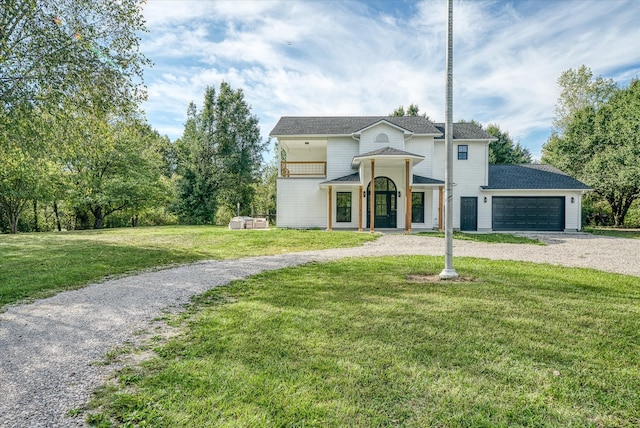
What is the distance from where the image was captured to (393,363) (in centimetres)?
318

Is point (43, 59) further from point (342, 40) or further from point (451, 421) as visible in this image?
point (451, 421)

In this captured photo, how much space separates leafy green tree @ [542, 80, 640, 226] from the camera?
21.7 metres

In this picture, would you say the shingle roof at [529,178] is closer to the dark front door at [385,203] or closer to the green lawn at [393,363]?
the dark front door at [385,203]

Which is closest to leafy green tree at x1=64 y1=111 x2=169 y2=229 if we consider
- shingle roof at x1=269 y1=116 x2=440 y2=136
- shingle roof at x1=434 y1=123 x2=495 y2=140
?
shingle roof at x1=269 y1=116 x2=440 y2=136

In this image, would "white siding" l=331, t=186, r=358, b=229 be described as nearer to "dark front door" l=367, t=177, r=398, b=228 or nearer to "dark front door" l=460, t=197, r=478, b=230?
"dark front door" l=367, t=177, r=398, b=228

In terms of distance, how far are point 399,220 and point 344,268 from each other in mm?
12436

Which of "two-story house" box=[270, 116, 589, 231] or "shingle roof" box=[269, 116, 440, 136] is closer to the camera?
"two-story house" box=[270, 116, 589, 231]

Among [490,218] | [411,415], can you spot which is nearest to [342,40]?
[411,415]

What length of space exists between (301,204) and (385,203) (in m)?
4.98

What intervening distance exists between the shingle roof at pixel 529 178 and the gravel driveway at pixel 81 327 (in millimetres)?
10993

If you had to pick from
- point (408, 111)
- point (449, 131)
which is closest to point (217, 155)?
point (408, 111)

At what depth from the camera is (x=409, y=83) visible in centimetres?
1459

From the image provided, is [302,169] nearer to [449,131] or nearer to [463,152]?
[463,152]

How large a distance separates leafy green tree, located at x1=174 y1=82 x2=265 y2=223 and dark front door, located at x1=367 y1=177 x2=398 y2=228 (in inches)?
575
